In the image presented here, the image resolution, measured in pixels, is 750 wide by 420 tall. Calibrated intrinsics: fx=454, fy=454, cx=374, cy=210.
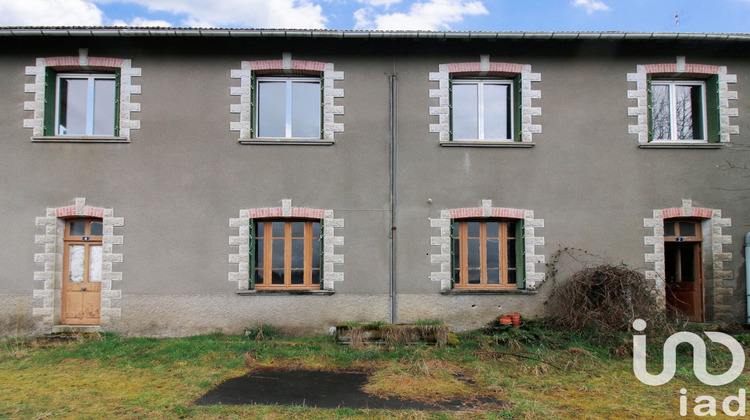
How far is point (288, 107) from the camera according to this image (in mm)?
8398

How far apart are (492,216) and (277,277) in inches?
157

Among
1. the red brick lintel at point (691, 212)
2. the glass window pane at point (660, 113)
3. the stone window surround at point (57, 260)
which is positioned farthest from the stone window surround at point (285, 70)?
the red brick lintel at point (691, 212)

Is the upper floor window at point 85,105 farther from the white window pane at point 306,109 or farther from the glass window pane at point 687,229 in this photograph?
the glass window pane at point 687,229

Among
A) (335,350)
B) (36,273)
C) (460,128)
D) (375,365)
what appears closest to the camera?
(375,365)

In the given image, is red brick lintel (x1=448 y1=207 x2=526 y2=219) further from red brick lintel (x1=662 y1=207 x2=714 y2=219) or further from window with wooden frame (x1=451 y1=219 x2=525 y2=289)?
red brick lintel (x1=662 y1=207 x2=714 y2=219)

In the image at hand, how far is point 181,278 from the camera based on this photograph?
792cm

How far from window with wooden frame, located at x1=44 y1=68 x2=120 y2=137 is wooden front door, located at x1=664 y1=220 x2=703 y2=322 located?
10.4m

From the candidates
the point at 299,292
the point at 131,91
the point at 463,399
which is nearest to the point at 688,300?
the point at 463,399

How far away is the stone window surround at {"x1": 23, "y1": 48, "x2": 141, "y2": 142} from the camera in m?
7.98

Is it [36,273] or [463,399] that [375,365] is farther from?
[36,273]

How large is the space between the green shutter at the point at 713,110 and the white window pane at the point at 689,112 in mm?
123

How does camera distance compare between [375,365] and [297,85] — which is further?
[297,85]

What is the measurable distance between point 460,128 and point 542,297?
3.37m

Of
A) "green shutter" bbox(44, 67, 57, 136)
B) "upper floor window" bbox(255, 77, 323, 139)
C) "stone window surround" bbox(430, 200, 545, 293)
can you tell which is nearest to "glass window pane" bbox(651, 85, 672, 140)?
"stone window surround" bbox(430, 200, 545, 293)
